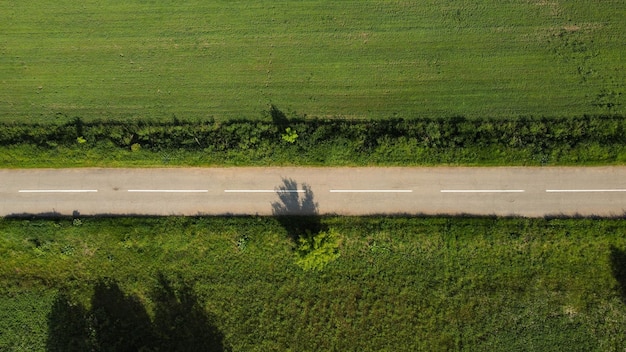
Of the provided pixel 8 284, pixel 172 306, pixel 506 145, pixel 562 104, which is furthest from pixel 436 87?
pixel 8 284

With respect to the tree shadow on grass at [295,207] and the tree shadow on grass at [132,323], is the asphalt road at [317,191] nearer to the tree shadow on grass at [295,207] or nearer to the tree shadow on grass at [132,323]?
the tree shadow on grass at [295,207]

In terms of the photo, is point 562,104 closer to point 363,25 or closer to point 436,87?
point 436,87

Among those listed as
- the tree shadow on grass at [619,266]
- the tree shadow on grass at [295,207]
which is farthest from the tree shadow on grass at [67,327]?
the tree shadow on grass at [619,266]

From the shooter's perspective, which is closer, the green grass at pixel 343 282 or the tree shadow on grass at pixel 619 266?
the green grass at pixel 343 282

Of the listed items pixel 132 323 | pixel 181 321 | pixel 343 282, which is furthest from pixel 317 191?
pixel 132 323

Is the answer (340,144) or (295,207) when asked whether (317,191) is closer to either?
(295,207)

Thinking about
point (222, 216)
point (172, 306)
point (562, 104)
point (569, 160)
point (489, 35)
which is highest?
point (489, 35)

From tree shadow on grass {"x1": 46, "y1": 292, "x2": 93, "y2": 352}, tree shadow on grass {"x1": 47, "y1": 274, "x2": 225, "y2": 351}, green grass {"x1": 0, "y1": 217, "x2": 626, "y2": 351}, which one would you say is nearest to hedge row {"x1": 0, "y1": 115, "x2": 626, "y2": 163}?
green grass {"x1": 0, "y1": 217, "x2": 626, "y2": 351}
